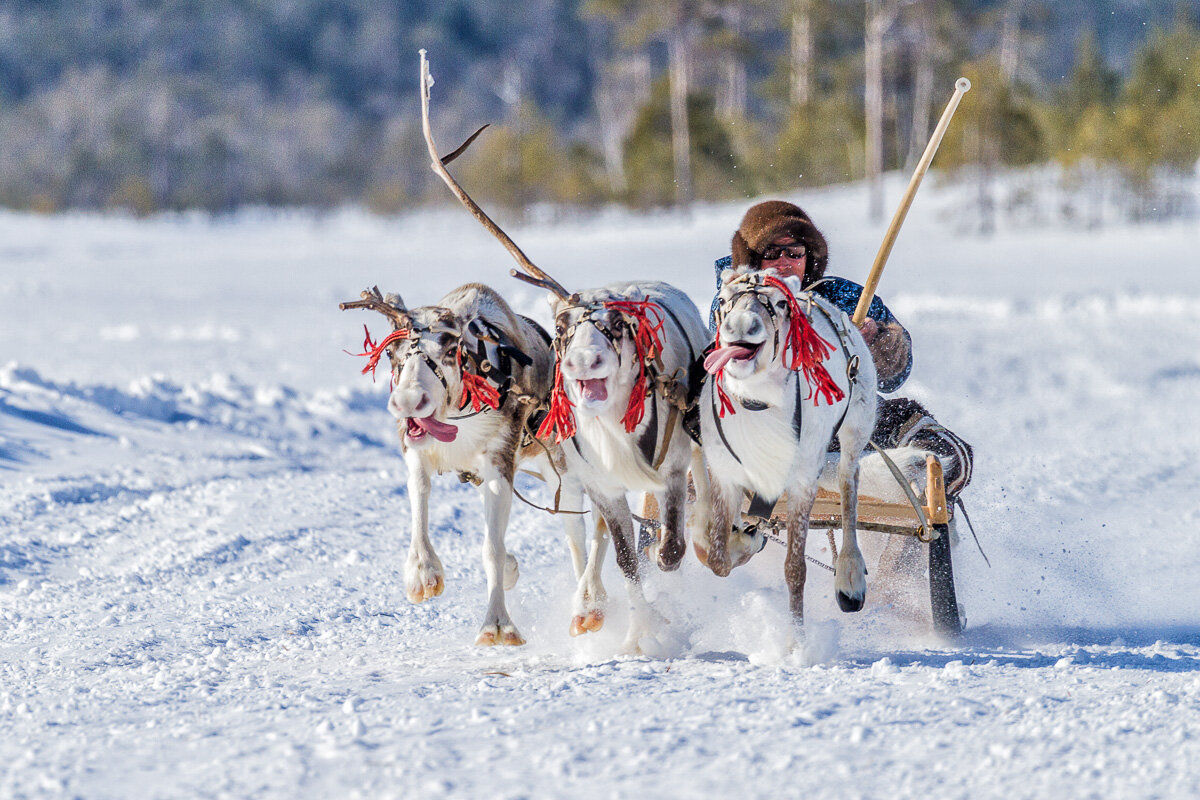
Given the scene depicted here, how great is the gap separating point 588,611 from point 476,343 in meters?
0.91

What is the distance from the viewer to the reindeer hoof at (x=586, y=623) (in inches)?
163

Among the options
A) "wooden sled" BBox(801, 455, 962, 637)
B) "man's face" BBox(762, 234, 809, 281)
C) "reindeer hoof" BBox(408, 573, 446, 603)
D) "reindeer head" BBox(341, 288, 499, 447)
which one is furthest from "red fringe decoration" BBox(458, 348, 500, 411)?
"man's face" BBox(762, 234, 809, 281)

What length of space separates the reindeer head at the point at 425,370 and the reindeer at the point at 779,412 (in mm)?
711

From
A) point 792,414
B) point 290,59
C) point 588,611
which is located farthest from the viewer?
point 290,59

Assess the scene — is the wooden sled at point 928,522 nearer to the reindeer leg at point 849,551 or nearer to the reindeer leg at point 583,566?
the reindeer leg at point 849,551

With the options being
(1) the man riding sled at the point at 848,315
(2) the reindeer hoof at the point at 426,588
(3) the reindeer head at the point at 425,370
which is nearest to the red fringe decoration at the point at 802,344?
(1) the man riding sled at the point at 848,315

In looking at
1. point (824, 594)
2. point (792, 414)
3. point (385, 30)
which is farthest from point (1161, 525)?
point (385, 30)

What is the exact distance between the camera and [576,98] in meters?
97.2

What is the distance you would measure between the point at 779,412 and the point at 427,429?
99 cm

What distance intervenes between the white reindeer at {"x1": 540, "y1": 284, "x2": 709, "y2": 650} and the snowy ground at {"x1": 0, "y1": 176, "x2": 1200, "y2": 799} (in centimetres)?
40

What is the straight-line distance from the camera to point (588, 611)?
13.8 ft

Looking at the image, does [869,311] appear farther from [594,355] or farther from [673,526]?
[594,355]

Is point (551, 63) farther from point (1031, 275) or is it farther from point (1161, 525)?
point (1161, 525)

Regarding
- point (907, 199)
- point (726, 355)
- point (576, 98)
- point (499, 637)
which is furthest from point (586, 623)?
point (576, 98)
